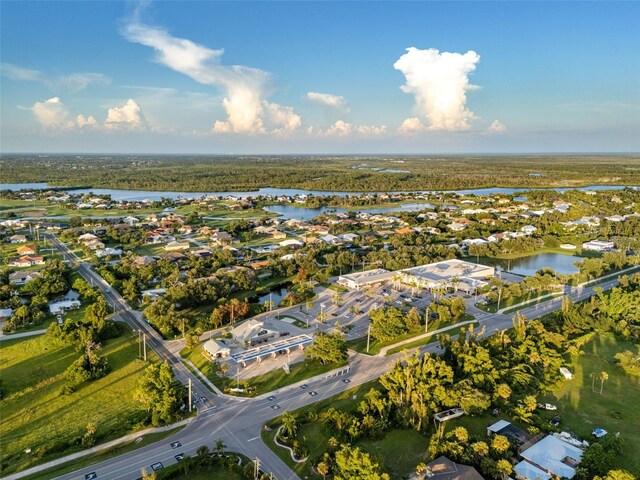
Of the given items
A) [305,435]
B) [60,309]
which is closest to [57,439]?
[305,435]

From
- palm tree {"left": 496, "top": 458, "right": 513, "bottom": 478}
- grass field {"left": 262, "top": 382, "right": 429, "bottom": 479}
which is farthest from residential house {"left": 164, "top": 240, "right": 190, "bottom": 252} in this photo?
palm tree {"left": 496, "top": 458, "right": 513, "bottom": 478}

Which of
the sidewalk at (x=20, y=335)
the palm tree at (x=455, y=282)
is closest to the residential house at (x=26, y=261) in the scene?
the sidewalk at (x=20, y=335)

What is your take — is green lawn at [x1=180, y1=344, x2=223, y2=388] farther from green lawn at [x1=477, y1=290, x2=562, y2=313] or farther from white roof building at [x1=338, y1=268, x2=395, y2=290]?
green lawn at [x1=477, y1=290, x2=562, y2=313]

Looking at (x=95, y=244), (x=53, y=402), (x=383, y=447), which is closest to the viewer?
(x=383, y=447)

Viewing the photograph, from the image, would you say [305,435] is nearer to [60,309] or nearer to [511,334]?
[511,334]

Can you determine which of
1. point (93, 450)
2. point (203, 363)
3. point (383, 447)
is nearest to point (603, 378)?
point (383, 447)

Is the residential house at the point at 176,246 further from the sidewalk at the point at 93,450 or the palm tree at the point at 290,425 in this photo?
the palm tree at the point at 290,425

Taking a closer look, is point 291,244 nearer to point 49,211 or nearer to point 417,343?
point 417,343
